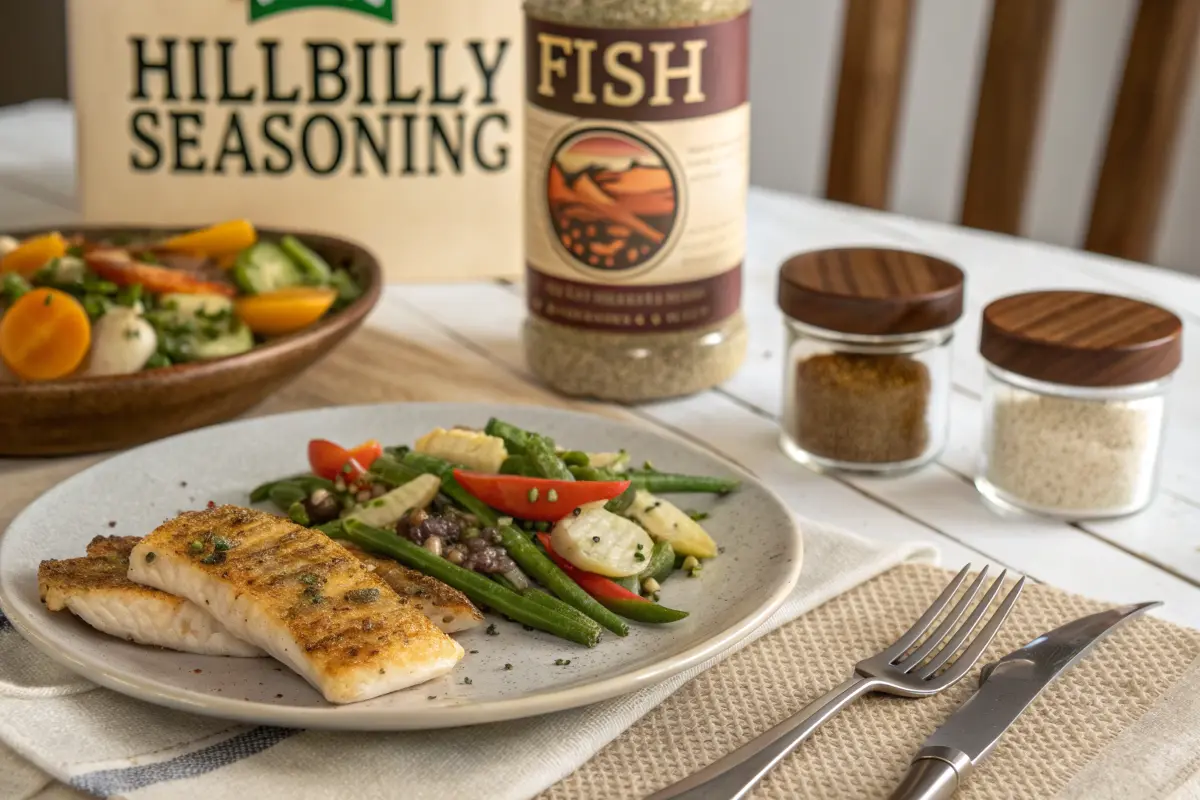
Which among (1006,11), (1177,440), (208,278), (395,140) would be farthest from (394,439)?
(1006,11)

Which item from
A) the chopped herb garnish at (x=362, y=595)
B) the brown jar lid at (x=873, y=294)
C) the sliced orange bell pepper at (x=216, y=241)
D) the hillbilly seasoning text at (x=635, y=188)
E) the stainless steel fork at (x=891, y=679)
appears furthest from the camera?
the sliced orange bell pepper at (x=216, y=241)

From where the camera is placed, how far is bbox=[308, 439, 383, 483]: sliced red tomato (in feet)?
4.60

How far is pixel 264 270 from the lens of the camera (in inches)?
71.9

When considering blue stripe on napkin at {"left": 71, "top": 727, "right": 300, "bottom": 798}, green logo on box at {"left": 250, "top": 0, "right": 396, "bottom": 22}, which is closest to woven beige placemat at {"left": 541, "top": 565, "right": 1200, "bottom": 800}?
blue stripe on napkin at {"left": 71, "top": 727, "right": 300, "bottom": 798}

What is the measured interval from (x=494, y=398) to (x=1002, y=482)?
0.65 metres

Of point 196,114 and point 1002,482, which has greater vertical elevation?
point 196,114

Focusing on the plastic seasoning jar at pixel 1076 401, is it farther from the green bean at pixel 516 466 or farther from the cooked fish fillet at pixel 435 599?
the cooked fish fillet at pixel 435 599

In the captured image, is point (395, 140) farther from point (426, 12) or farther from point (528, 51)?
point (528, 51)

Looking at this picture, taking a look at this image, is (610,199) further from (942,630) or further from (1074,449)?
(942,630)

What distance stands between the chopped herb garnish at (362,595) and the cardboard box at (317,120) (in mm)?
1276

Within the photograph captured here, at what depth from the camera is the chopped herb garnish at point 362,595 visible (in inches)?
41.7

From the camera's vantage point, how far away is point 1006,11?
2535 mm

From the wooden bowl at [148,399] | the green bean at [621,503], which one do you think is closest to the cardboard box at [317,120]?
the wooden bowl at [148,399]

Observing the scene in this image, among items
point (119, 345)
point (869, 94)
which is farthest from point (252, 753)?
point (869, 94)
